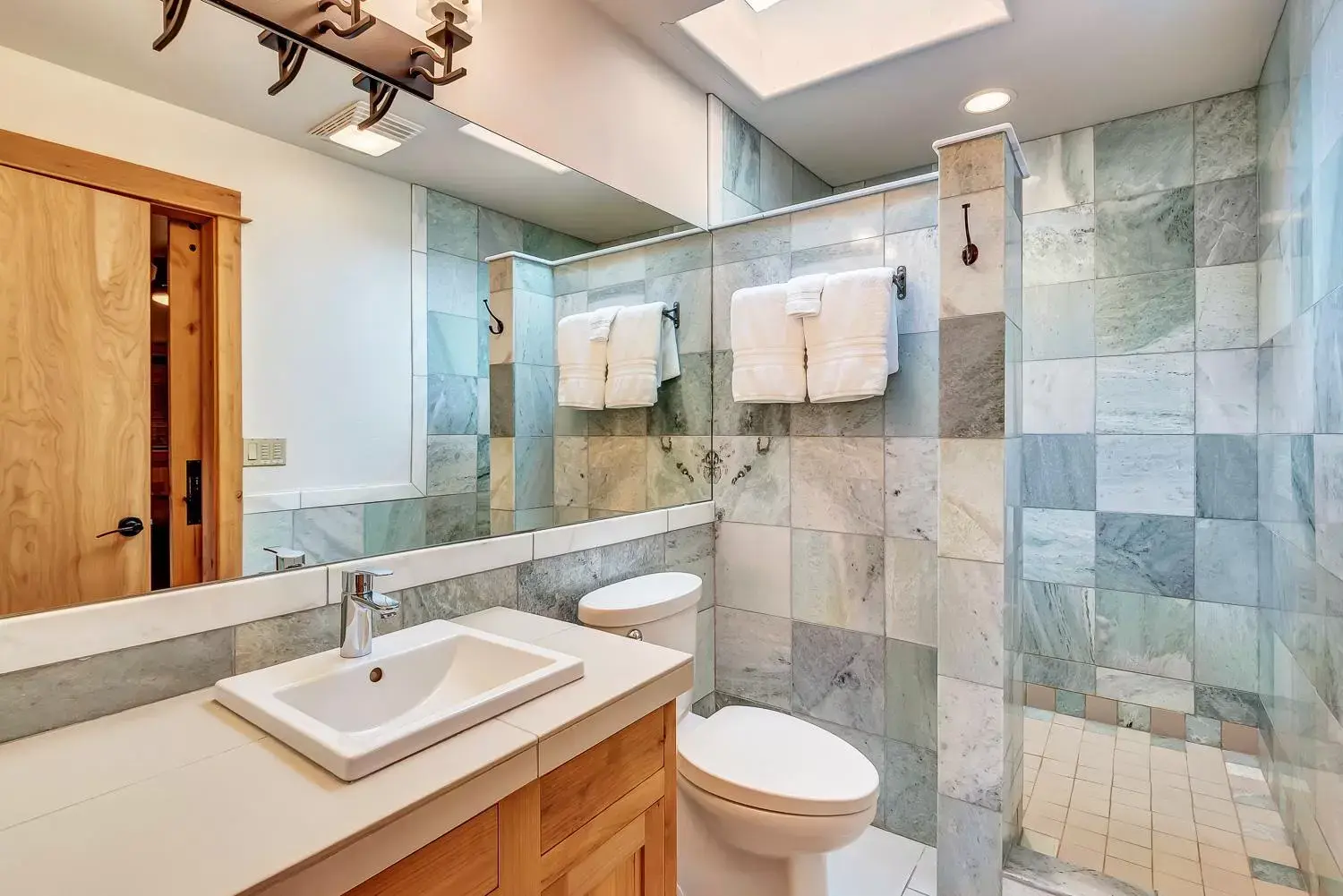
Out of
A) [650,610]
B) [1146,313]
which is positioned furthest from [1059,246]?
[650,610]

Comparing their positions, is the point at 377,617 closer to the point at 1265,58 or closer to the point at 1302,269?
the point at 1302,269

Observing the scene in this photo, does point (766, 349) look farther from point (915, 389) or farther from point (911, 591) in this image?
point (911, 591)

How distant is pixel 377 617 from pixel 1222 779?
9.44 feet

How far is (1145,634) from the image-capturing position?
8.41ft

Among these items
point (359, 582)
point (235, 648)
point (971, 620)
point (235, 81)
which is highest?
point (235, 81)

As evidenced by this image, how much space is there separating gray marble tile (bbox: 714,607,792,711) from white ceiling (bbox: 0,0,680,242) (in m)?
1.54

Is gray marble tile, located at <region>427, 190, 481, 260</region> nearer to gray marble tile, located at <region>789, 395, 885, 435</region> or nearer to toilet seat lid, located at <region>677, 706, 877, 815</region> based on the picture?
gray marble tile, located at <region>789, 395, 885, 435</region>

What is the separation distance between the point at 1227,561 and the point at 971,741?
5.14ft

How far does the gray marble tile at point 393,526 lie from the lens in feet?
4.31

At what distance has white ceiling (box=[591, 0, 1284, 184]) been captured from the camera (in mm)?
1945

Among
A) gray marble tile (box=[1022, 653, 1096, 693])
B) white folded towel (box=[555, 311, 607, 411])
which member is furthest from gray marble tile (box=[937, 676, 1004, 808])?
white folded towel (box=[555, 311, 607, 411])

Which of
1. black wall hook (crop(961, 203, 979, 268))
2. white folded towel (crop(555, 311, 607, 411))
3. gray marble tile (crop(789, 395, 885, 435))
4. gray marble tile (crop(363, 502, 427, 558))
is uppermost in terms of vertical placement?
black wall hook (crop(961, 203, 979, 268))

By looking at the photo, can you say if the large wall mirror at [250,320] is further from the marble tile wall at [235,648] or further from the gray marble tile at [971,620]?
the gray marble tile at [971,620]

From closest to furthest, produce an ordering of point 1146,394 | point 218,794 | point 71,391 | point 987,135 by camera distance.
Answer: point 218,794, point 71,391, point 987,135, point 1146,394
